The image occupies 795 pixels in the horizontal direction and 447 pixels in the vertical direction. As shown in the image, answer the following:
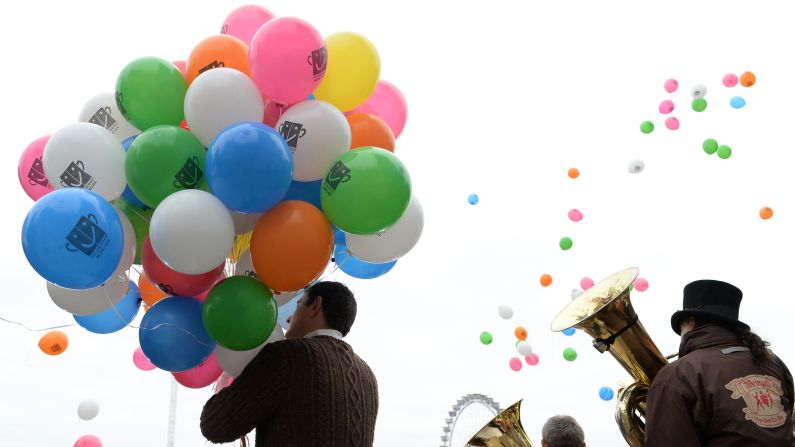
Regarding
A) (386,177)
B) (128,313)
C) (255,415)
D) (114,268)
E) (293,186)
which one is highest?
(386,177)

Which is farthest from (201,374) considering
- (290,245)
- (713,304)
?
(713,304)

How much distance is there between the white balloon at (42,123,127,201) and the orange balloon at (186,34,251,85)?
0.45 metres

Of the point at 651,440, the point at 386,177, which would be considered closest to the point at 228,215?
the point at 386,177

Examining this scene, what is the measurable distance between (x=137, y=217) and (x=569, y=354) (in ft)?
20.6

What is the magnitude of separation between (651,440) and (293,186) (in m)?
1.74

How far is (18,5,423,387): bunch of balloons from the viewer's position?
2.27 metres

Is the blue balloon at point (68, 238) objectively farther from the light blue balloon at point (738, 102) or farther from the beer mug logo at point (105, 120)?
the light blue balloon at point (738, 102)

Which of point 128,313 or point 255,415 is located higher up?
point 255,415

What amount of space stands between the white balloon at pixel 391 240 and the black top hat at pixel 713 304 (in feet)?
4.15

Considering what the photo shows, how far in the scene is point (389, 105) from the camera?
310 cm

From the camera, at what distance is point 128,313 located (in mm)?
2963

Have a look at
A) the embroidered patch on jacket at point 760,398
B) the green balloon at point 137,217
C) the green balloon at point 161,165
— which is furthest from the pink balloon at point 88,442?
the embroidered patch on jacket at point 760,398

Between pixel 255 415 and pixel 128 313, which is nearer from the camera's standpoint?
pixel 255 415

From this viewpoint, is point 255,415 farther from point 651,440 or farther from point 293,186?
point 651,440
